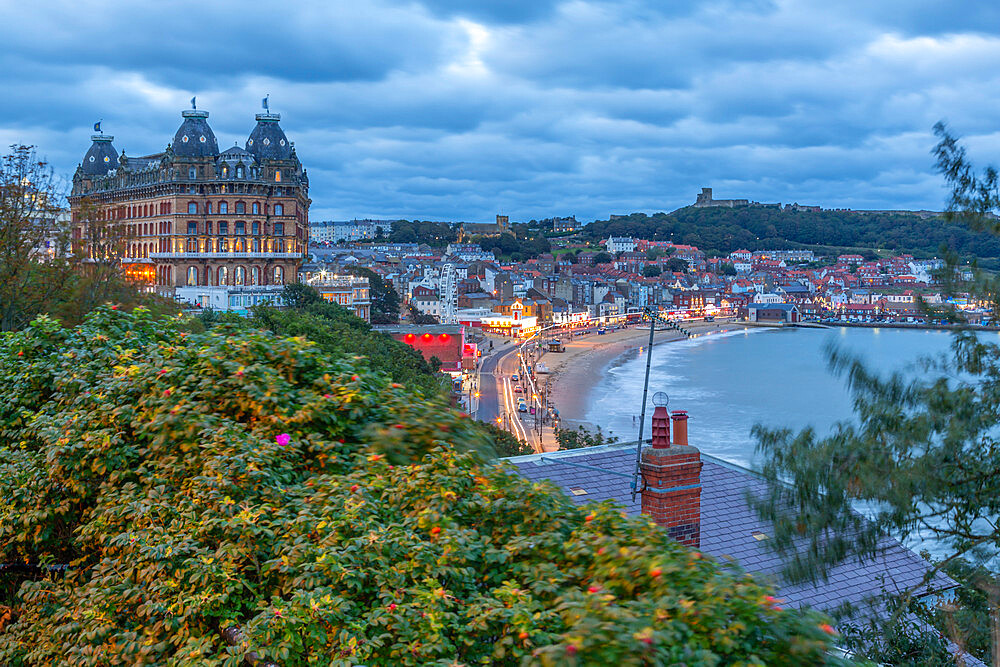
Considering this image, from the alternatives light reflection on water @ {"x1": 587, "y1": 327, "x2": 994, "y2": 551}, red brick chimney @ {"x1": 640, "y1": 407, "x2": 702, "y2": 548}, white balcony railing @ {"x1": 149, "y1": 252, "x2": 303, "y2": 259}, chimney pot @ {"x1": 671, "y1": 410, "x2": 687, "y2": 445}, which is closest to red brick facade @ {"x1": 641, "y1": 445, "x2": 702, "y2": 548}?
red brick chimney @ {"x1": 640, "y1": 407, "x2": 702, "y2": 548}

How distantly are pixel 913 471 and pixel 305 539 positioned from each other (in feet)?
14.1

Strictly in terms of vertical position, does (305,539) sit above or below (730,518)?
above

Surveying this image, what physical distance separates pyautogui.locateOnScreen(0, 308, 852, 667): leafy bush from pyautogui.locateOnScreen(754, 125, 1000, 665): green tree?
8.67ft

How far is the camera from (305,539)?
13.8 feet

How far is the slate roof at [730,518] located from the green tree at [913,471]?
1894 millimetres

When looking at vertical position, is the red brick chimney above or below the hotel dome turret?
below

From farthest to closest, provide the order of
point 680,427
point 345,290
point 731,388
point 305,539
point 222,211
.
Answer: point 345,290, point 731,388, point 222,211, point 680,427, point 305,539

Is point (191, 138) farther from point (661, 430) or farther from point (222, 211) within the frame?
point (661, 430)

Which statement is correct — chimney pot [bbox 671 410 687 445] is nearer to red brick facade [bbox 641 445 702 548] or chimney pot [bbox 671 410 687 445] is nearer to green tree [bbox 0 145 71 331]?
red brick facade [bbox 641 445 702 548]

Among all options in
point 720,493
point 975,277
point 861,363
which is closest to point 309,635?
point 861,363

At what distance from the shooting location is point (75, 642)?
15.1ft

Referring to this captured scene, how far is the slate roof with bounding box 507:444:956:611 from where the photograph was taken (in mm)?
9172

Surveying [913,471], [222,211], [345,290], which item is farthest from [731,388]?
[913,471]

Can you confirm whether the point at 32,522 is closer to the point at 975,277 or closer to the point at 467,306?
the point at 975,277
